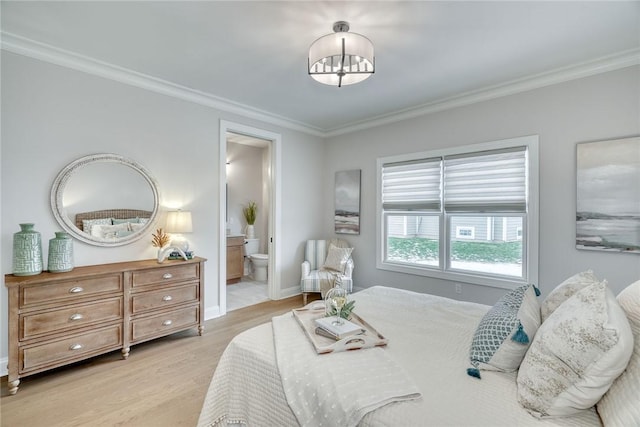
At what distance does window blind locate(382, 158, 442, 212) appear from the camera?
3.92 meters

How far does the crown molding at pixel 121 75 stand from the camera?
8.13 ft

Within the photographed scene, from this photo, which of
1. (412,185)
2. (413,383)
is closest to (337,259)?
(412,185)

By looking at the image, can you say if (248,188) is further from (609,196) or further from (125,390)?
(609,196)

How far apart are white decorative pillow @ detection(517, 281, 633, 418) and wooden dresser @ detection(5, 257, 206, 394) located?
9.62 feet

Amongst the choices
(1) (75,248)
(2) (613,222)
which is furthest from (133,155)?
(2) (613,222)

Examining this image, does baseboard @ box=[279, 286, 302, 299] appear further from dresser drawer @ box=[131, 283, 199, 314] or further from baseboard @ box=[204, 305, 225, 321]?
dresser drawer @ box=[131, 283, 199, 314]

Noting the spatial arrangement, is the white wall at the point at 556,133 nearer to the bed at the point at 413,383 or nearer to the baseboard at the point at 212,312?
the bed at the point at 413,383

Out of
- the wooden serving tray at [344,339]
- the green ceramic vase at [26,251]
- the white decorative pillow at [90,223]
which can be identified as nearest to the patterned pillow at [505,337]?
the wooden serving tray at [344,339]

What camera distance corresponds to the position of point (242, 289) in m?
5.16

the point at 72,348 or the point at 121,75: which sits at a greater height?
the point at 121,75

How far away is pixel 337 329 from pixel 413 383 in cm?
50

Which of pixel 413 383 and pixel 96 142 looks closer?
pixel 413 383

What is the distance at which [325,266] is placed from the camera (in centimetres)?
457

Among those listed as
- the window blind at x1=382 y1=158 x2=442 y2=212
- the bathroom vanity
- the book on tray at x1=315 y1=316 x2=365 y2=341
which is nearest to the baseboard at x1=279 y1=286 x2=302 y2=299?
the bathroom vanity
